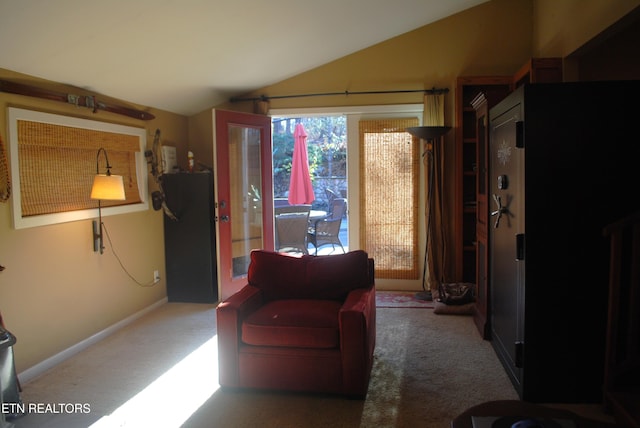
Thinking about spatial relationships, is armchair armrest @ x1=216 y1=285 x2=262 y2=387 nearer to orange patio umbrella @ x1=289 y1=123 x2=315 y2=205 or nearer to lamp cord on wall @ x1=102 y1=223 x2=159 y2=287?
lamp cord on wall @ x1=102 y1=223 x2=159 y2=287

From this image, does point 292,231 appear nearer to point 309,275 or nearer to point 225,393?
point 309,275

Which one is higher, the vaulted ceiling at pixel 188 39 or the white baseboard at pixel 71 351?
the vaulted ceiling at pixel 188 39

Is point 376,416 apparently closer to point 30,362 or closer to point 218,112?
point 30,362

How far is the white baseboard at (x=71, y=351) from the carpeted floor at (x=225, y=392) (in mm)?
61

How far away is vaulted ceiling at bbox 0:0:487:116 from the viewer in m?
2.87

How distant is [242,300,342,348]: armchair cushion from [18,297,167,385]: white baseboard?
1.52 meters

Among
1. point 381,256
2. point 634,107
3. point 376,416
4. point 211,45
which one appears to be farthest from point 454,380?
point 211,45

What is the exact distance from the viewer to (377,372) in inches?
125

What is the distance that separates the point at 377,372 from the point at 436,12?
11.7 feet

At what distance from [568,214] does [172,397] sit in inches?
98.1

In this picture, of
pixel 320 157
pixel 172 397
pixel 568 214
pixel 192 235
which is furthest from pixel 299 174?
pixel 568 214

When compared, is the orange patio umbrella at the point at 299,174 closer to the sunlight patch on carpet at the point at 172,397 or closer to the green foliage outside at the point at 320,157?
the green foliage outside at the point at 320,157

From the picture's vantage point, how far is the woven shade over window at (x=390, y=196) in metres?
5.30

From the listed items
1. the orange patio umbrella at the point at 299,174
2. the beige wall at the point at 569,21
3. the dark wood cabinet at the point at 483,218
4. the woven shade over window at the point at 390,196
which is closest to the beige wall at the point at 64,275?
the woven shade over window at the point at 390,196
